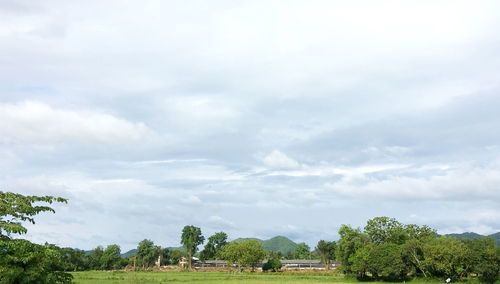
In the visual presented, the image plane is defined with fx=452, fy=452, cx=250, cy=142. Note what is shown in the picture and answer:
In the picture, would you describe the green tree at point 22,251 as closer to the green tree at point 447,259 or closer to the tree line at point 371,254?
the tree line at point 371,254

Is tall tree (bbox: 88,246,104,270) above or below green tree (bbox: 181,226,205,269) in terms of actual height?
below

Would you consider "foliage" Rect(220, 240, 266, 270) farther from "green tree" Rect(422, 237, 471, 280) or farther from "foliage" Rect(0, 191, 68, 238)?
"foliage" Rect(0, 191, 68, 238)

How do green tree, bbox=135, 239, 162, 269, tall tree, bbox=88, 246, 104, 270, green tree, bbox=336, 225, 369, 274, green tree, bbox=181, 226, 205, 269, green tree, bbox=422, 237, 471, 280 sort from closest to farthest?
green tree, bbox=422, 237, 471, 280 → green tree, bbox=336, 225, 369, 274 → tall tree, bbox=88, 246, 104, 270 → green tree, bbox=135, 239, 162, 269 → green tree, bbox=181, 226, 205, 269

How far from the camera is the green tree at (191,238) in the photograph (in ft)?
511

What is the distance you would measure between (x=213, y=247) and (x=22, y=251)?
508 feet

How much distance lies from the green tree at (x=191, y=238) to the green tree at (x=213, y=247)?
5.66 m

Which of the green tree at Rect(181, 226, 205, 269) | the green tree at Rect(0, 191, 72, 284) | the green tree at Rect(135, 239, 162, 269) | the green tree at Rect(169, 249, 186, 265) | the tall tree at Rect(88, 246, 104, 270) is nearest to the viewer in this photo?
the green tree at Rect(0, 191, 72, 284)

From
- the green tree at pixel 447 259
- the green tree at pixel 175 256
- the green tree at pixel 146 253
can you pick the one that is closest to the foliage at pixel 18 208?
the green tree at pixel 447 259

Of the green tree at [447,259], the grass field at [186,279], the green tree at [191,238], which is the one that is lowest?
the grass field at [186,279]

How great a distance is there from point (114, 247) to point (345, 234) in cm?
8712

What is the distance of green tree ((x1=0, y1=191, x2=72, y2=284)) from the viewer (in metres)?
14.2

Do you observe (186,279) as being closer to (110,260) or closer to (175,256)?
(110,260)

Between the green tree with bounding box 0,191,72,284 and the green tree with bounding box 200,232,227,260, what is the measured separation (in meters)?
152

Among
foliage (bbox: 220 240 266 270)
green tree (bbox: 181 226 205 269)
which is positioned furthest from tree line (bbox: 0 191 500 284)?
green tree (bbox: 181 226 205 269)
